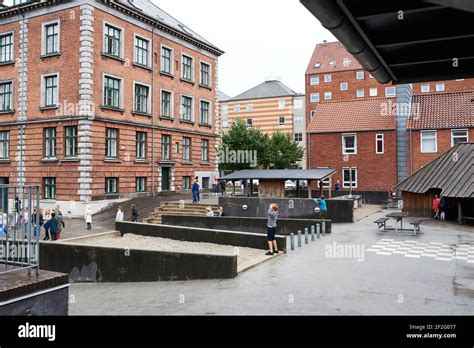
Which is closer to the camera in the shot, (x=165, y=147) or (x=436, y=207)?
(x=436, y=207)

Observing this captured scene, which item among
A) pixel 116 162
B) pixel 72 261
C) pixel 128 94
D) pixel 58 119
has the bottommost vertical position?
pixel 72 261

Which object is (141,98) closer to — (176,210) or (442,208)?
(176,210)

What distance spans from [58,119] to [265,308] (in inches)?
1085

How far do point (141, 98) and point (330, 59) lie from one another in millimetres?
47670

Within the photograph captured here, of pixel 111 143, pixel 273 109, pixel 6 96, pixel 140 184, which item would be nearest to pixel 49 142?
pixel 111 143

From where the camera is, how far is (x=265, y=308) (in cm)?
835

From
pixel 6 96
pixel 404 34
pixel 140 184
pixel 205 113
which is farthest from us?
pixel 205 113

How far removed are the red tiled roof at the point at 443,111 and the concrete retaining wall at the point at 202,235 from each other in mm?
26481

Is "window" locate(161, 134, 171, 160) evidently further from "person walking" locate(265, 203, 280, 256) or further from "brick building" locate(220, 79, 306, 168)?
"brick building" locate(220, 79, 306, 168)

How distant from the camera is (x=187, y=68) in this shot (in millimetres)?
40812

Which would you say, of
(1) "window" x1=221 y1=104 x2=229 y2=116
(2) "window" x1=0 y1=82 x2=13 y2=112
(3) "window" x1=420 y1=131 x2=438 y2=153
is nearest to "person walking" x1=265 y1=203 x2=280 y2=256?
(3) "window" x1=420 y1=131 x2=438 y2=153

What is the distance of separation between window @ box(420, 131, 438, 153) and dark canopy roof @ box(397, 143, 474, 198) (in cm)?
1016
